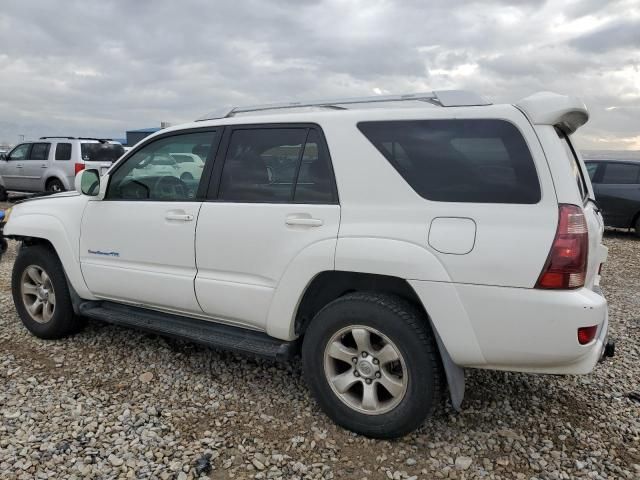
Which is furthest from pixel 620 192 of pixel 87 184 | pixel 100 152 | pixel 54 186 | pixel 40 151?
pixel 40 151

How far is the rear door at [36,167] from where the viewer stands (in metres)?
13.1

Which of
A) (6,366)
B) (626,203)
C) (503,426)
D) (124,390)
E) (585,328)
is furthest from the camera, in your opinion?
(626,203)

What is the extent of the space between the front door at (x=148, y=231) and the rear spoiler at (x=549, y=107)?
1.90 m

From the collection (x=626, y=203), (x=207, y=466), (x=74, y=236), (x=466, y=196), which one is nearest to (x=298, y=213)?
(x=466, y=196)

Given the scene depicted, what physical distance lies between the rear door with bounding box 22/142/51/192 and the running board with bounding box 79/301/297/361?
35.8ft

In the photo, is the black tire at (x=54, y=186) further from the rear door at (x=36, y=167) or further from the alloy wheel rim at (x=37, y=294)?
the alloy wheel rim at (x=37, y=294)

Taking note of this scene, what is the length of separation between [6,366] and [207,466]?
2.07 meters

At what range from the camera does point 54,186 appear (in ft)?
42.5

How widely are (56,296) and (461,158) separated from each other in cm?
325

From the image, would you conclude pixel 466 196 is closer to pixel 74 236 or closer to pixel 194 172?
pixel 194 172

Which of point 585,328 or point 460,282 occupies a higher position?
point 460,282

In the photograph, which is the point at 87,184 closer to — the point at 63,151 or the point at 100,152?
the point at 100,152

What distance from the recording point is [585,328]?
7.45 ft

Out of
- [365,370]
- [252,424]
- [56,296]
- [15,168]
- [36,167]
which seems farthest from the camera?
[15,168]
